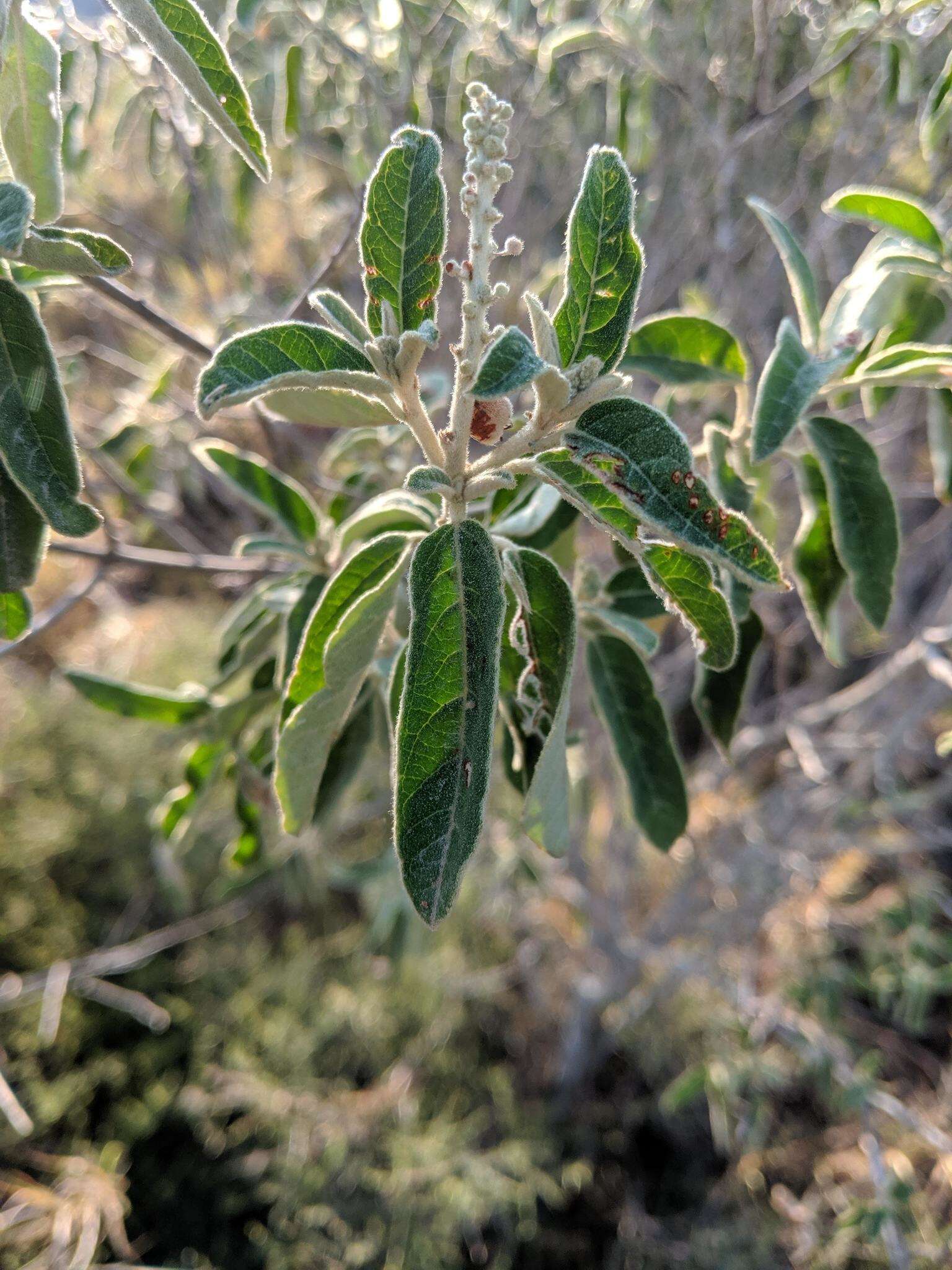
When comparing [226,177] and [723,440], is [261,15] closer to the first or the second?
[226,177]

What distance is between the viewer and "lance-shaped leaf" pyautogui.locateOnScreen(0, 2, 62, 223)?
65 centimetres

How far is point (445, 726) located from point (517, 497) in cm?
36

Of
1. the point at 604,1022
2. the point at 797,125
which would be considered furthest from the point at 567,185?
the point at 604,1022

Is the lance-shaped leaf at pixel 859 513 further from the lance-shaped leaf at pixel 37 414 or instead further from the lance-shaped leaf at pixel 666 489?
the lance-shaped leaf at pixel 37 414

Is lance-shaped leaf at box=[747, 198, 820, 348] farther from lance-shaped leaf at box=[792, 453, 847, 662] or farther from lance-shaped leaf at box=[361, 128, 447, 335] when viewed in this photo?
lance-shaped leaf at box=[361, 128, 447, 335]

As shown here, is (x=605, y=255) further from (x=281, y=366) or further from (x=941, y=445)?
(x=941, y=445)

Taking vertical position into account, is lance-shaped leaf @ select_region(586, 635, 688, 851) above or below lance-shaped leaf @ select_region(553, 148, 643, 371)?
below

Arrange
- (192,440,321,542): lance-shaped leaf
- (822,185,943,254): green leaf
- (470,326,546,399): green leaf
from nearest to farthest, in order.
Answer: (470,326,546,399): green leaf → (822,185,943,254): green leaf → (192,440,321,542): lance-shaped leaf

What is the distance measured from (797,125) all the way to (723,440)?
6.98ft

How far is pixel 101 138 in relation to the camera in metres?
2.77

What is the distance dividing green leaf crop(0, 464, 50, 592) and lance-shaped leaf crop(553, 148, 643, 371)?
1.46 feet

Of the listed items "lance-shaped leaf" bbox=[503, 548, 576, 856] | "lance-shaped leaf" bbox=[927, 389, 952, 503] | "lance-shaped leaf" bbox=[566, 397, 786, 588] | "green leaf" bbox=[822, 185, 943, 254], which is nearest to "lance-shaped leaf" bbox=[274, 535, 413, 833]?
"lance-shaped leaf" bbox=[503, 548, 576, 856]

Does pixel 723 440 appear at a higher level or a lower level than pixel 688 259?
lower

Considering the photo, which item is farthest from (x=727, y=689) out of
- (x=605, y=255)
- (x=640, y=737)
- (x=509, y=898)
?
(x=509, y=898)
